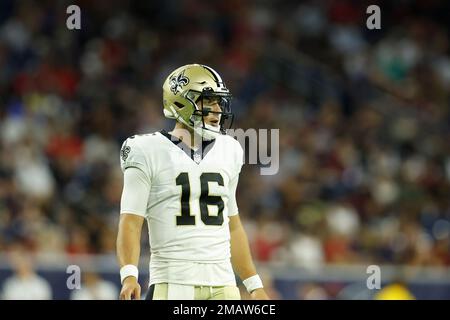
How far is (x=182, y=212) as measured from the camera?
5.24m

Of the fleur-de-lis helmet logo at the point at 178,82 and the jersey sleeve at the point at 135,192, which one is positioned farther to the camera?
the fleur-de-lis helmet logo at the point at 178,82

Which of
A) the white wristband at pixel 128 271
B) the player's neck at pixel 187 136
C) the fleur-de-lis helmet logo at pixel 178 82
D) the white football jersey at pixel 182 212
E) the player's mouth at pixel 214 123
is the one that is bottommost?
the white wristband at pixel 128 271

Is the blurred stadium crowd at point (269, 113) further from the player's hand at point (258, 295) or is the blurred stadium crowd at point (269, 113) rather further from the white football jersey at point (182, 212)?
the white football jersey at point (182, 212)

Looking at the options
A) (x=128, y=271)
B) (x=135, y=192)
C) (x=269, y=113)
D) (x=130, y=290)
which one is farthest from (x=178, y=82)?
(x=269, y=113)

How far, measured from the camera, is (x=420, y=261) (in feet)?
35.2

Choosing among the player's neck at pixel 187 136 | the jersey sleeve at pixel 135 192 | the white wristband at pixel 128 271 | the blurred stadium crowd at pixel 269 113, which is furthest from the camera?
the blurred stadium crowd at pixel 269 113

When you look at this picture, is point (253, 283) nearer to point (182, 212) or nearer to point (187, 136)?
point (182, 212)

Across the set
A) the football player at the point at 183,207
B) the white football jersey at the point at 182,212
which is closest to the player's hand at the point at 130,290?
the football player at the point at 183,207

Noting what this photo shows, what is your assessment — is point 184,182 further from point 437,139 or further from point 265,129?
point 437,139

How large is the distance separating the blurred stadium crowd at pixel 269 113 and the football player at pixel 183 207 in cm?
472

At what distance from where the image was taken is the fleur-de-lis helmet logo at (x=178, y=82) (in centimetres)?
550

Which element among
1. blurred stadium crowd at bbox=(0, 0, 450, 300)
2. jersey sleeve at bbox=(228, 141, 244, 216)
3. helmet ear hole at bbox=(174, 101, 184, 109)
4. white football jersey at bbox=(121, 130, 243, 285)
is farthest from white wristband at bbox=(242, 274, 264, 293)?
blurred stadium crowd at bbox=(0, 0, 450, 300)
